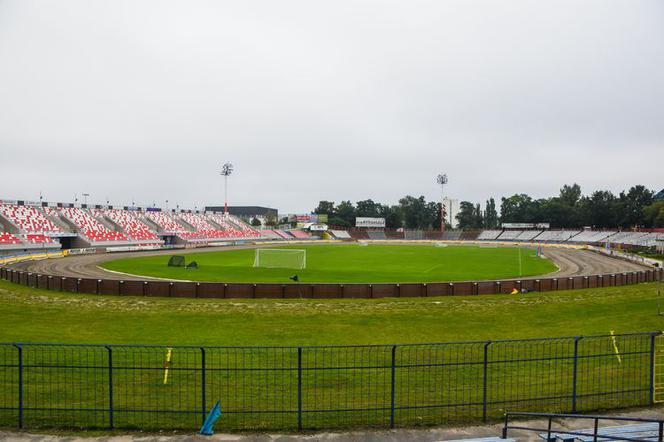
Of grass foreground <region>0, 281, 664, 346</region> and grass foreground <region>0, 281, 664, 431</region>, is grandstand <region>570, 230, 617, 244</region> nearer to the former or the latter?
grass foreground <region>0, 281, 664, 346</region>

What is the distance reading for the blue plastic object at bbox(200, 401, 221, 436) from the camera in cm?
1006

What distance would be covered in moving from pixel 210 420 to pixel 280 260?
49.2 m

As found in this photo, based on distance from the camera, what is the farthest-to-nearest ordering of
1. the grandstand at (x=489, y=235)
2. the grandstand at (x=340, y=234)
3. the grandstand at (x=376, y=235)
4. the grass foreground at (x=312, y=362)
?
1. the grandstand at (x=376, y=235)
2. the grandstand at (x=340, y=234)
3. the grandstand at (x=489, y=235)
4. the grass foreground at (x=312, y=362)

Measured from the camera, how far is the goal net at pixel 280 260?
5291 cm

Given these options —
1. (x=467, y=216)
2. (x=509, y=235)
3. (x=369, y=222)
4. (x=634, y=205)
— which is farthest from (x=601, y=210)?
(x=369, y=222)

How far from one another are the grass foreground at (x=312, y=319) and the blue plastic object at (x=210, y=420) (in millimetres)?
7868

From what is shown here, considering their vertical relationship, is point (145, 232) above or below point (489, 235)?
above

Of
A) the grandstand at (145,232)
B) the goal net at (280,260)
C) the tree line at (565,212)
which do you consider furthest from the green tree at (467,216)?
the goal net at (280,260)

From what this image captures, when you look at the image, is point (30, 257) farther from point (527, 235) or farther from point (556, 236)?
point (527, 235)

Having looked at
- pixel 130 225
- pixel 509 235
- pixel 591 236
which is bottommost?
pixel 509 235

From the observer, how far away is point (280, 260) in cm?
5912

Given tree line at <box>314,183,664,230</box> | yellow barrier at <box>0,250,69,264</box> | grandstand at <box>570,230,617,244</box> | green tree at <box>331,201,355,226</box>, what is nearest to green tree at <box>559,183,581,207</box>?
tree line at <box>314,183,664,230</box>

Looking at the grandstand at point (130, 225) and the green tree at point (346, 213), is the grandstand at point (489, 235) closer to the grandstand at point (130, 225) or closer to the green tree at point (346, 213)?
the green tree at point (346, 213)


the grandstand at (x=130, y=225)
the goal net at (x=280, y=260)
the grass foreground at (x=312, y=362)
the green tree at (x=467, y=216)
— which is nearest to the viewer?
the grass foreground at (x=312, y=362)
